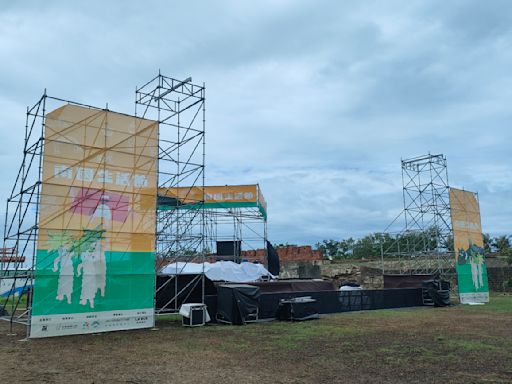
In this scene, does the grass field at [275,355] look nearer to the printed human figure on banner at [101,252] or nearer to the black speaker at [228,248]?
the printed human figure on banner at [101,252]

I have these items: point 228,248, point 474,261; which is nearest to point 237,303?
point 228,248

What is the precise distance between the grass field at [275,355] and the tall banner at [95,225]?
27.6 inches

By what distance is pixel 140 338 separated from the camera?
11.0 meters

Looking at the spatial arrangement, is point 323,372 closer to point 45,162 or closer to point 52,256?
point 52,256

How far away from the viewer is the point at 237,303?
539 inches

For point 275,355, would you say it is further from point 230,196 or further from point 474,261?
point 474,261

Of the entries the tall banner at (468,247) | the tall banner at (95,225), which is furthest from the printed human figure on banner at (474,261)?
the tall banner at (95,225)

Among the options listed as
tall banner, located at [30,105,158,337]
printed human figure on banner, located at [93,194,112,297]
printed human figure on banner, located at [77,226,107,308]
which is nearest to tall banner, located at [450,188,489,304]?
tall banner, located at [30,105,158,337]

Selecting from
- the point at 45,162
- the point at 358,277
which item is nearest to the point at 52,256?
the point at 45,162

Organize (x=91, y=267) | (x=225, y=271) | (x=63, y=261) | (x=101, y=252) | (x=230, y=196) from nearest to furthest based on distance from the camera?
1. (x=63, y=261)
2. (x=91, y=267)
3. (x=101, y=252)
4. (x=225, y=271)
5. (x=230, y=196)

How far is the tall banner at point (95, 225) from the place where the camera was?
11.3 m

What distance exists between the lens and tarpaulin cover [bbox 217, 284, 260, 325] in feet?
45.0

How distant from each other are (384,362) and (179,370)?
3.40 m

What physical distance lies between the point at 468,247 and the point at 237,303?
1396 centimetres
